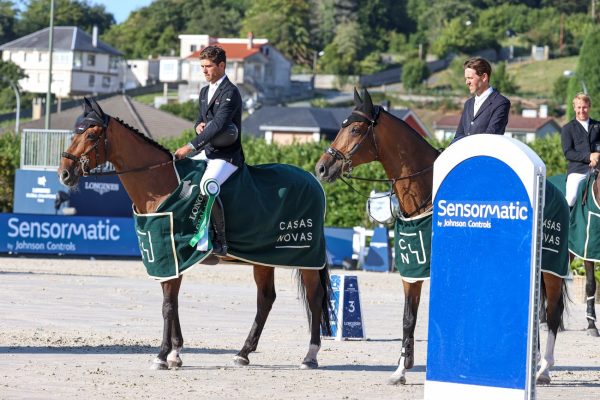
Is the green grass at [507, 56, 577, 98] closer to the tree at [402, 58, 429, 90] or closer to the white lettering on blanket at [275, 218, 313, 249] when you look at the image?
the tree at [402, 58, 429, 90]

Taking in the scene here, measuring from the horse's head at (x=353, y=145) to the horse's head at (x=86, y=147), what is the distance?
2138mm

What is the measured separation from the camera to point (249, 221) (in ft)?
39.2

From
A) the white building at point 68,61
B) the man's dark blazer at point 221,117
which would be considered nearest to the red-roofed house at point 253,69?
the white building at point 68,61

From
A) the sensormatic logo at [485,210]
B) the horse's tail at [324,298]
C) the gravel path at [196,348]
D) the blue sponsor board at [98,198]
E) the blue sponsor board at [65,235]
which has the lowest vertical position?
the blue sponsor board at [65,235]

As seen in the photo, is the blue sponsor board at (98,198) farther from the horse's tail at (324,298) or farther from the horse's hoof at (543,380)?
the horse's hoof at (543,380)

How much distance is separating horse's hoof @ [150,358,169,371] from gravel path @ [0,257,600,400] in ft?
0.24

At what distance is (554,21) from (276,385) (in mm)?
143341

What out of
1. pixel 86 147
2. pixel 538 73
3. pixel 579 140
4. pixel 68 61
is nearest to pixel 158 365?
pixel 86 147

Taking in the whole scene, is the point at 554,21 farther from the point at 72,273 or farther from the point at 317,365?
the point at 317,365

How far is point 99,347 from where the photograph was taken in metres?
12.6

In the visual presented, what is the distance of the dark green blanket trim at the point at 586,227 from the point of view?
50.5ft

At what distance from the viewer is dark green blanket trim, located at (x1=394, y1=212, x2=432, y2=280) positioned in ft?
36.0

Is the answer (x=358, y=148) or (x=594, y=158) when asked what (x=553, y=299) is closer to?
(x=358, y=148)

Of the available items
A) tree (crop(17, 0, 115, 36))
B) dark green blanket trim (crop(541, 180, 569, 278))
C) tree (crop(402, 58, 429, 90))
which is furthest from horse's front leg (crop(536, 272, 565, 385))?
tree (crop(17, 0, 115, 36))
